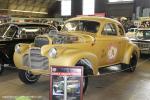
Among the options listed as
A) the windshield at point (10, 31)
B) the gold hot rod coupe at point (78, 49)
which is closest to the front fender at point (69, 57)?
the gold hot rod coupe at point (78, 49)

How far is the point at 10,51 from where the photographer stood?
8.32 meters

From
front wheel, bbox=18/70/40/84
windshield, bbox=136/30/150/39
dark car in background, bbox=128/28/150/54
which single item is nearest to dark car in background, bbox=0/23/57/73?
front wheel, bbox=18/70/40/84

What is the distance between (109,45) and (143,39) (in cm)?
548

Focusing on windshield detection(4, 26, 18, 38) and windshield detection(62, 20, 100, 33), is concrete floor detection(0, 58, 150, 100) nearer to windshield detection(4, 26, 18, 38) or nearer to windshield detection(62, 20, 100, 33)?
windshield detection(4, 26, 18, 38)

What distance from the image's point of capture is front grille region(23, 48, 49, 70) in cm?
614

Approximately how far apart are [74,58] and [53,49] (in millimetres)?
527

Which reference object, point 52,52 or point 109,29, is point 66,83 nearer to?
point 52,52

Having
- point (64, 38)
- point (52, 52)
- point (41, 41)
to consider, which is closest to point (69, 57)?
point (52, 52)

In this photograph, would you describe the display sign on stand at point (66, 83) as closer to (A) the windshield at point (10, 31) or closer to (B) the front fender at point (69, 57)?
(B) the front fender at point (69, 57)

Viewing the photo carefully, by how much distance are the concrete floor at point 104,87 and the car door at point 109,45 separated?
613mm

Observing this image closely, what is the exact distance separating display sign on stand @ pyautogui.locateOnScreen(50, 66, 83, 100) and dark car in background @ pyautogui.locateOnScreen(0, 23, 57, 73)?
3.97 meters

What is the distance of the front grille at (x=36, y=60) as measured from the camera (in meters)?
6.14

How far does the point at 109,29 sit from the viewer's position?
788 cm

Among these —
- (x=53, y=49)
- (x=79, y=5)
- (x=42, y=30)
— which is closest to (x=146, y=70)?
(x=42, y=30)
